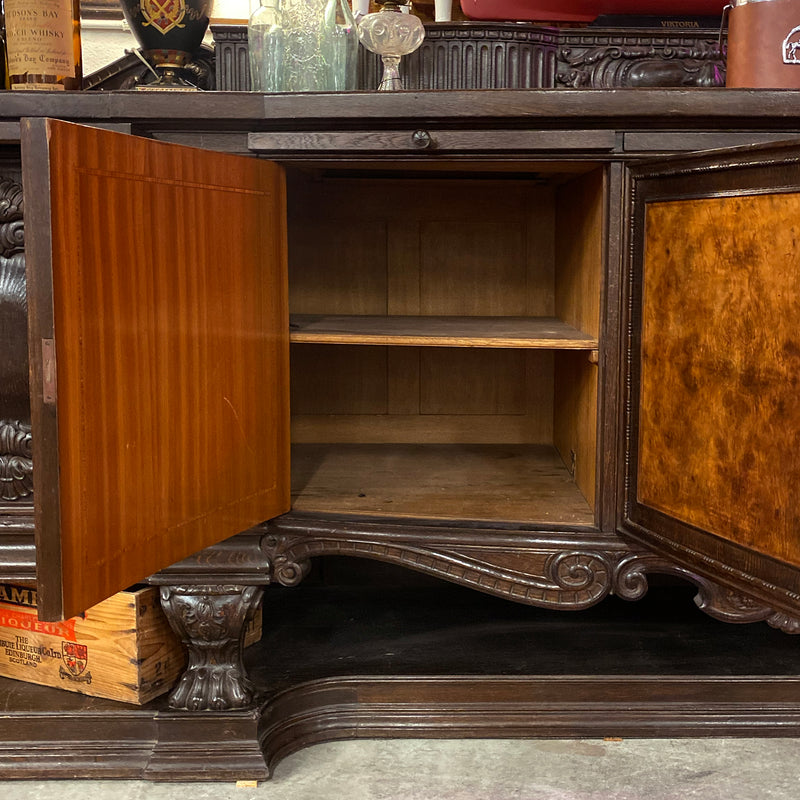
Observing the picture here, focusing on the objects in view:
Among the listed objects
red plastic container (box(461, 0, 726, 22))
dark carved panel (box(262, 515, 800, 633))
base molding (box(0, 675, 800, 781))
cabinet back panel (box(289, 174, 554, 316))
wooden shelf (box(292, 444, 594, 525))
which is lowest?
base molding (box(0, 675, 800, 781))

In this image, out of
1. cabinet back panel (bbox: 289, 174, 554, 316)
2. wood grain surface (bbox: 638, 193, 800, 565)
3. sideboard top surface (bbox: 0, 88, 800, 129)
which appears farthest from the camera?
cabinet back panel (bbox: 289, 174, 554, 316)

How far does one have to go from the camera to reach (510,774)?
142cm

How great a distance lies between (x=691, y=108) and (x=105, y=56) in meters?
1.31

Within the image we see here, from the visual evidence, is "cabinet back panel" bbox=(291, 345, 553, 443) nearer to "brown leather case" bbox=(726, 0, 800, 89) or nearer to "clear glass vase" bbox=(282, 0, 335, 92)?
"clear glass vase" bbox=(282, 0, 335, 92)

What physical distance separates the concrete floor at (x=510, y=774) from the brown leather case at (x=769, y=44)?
0.99 metres

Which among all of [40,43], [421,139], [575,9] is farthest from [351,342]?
[575,9]

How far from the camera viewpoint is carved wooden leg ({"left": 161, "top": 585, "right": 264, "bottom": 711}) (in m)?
1.43

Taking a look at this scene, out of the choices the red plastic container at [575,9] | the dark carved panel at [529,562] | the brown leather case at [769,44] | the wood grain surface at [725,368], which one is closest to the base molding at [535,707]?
the dark carved panel at [529,562]

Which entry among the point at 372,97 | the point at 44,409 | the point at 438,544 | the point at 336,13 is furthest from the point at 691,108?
the point at 44,409

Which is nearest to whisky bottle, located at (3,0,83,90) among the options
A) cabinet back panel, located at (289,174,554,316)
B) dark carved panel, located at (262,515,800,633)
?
cabinet back panel, located at (289,174,554,316)

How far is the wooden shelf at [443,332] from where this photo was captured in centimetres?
142

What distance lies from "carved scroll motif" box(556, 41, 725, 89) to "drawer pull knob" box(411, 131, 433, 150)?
396mm

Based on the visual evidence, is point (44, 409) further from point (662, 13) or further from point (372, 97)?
point (662, 13)

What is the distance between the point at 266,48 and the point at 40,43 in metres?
0.33
